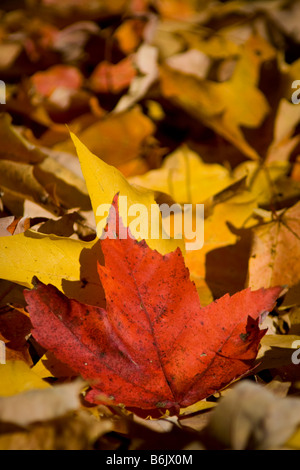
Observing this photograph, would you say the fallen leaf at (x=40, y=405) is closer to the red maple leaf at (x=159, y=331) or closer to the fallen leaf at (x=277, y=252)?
the red maple leaf at (x=159, y=331)

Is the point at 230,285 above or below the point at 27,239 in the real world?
below

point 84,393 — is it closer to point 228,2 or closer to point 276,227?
point 276,227

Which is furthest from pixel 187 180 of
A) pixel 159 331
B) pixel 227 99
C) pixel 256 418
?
pixel 256 418

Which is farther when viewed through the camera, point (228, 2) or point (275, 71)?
point (228, 2)

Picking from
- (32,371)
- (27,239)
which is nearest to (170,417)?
(32,371)

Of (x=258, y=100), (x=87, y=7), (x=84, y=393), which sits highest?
(x=87, y=7)

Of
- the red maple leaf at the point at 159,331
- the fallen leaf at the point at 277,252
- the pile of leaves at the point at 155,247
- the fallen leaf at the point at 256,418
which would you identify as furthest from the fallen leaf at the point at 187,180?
the fallen leaf at the point at 256,418

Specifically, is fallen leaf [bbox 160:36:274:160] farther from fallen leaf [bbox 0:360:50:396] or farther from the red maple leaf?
fallen leaf [bbox 0:360:50:396]

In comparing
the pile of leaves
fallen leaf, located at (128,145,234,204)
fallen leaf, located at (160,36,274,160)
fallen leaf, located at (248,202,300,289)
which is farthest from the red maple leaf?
fallen leaf, located at (160,36,274,160)
